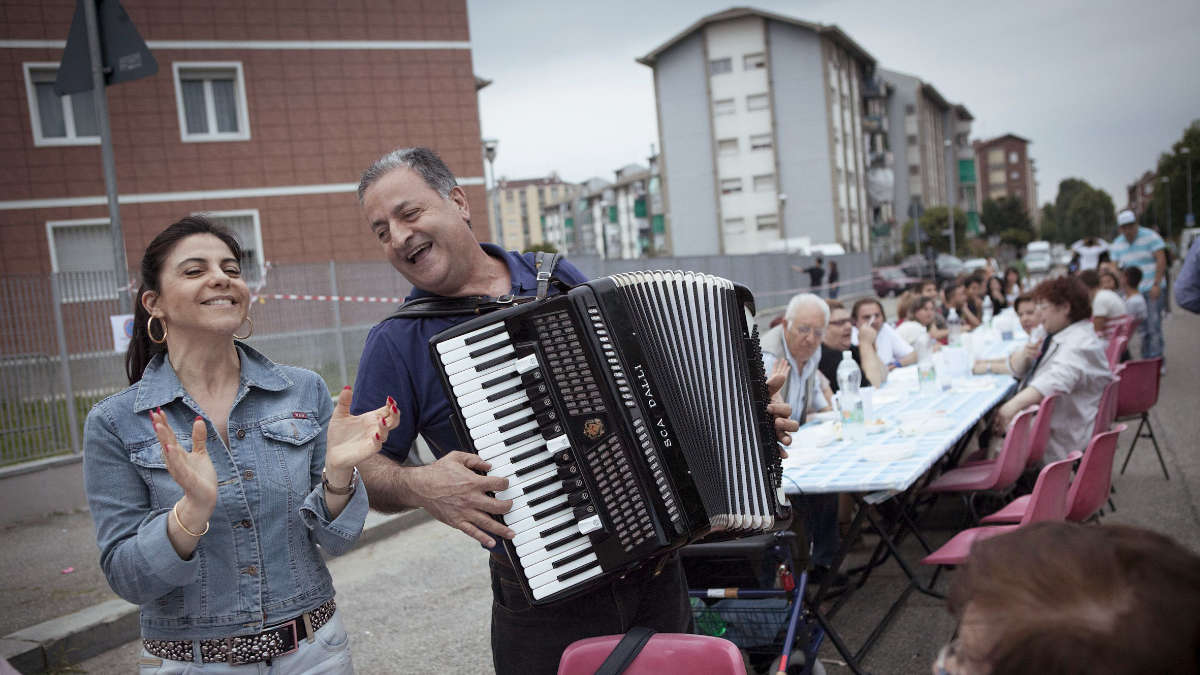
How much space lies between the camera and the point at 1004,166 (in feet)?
386

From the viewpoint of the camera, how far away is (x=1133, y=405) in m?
6.68

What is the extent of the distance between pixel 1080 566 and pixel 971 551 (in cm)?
15

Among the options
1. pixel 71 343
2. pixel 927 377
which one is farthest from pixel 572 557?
pixel 71 343

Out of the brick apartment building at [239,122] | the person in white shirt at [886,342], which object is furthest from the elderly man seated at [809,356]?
the brick apartment building at [239,122]

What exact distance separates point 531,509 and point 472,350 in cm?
39

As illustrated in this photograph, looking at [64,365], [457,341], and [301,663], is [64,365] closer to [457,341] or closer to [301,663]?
[301,663]

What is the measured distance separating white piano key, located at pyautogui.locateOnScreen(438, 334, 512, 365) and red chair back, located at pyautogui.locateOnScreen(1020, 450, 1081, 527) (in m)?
2.61

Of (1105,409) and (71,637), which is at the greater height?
(1105,409)

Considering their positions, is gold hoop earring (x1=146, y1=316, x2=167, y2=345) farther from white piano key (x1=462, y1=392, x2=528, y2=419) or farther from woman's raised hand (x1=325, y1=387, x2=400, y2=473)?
white piano key (x1=462, y1=392, x2=528, y2=419)

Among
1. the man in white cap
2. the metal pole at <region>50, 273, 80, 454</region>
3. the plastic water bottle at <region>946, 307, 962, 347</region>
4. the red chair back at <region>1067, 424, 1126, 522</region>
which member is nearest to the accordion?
the red chair back at <region>1067, 424, 1126, 522</region>

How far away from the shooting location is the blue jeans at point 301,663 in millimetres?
2111

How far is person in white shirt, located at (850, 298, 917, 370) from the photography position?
8.25 m

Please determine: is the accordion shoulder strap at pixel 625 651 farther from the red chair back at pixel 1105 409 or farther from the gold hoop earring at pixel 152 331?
the red chair back at pixel 1105 409

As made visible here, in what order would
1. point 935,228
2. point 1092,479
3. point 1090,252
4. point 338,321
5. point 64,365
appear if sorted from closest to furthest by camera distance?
point 1092,479
point 64,365
point 338,321
point 1090,252
point 935,228
